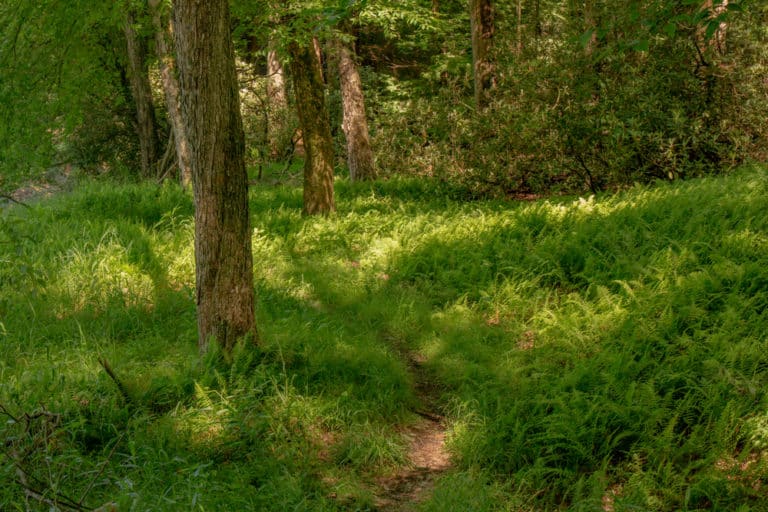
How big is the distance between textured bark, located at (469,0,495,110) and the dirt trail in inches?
365

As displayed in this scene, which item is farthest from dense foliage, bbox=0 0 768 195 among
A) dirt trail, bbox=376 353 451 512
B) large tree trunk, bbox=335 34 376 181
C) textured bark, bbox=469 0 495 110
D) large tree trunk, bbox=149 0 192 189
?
dirt trail, bbox=376 353 451 512

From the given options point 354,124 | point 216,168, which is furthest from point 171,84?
point 216,168

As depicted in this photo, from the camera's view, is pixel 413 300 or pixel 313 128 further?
pixel 313 128

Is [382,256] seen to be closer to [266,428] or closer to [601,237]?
[601,237]

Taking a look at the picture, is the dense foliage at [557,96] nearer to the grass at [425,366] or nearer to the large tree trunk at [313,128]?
the large tree trunk at [313,128]

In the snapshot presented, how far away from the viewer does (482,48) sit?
551 inches

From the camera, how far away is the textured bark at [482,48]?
1392cm

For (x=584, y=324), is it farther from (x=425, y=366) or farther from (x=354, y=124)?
(x=354, y=124)

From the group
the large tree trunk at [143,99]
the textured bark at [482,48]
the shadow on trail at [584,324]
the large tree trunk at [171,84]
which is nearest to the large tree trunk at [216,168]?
the shadow on trail at [584,324]

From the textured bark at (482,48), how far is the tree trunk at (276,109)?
728 cm

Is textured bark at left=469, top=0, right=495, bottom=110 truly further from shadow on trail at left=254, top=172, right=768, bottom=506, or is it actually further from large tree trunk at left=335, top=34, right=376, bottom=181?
shadow on trail at left=254, top=172, right=768, bottom=506

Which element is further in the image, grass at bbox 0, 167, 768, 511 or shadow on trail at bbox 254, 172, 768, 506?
shadow on trail at bbox 254, 172, 768, 506

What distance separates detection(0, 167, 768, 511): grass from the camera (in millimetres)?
4273

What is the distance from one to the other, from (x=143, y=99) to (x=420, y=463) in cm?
1589
